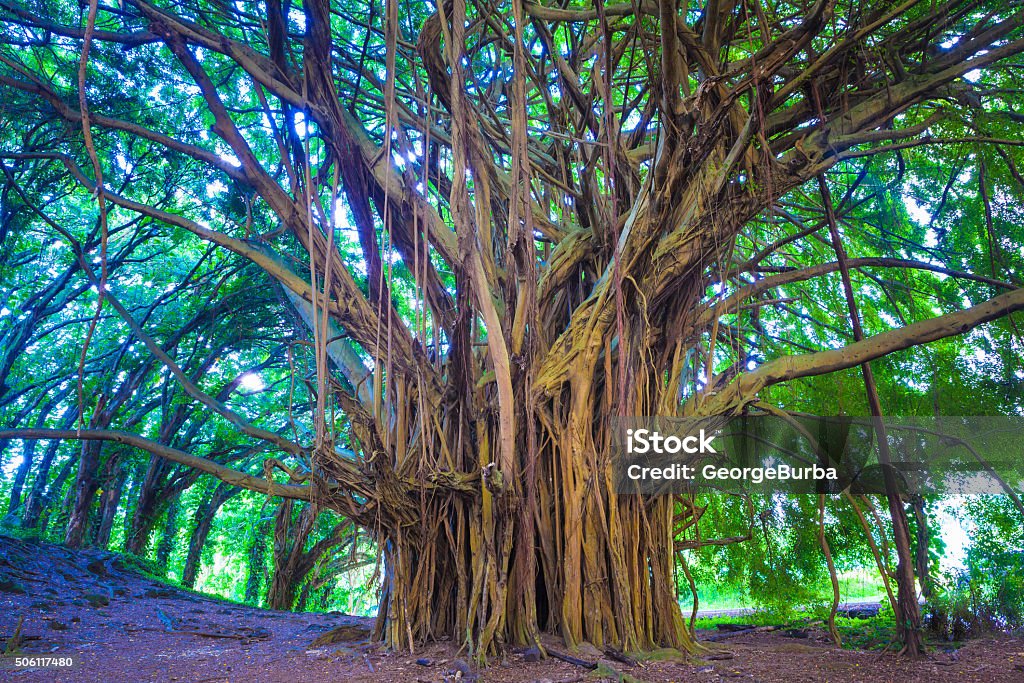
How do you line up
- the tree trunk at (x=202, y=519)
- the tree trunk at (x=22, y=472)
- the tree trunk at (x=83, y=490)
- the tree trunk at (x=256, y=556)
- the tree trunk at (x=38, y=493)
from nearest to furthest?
the tree trunk at (x=83, y=490)
the tree trunk at (x=38, y=493)
the tree trunk at (x=22, y=472)
the tree trunk at (x=202, y=519)
the tree trunk at (x=256, y=556)

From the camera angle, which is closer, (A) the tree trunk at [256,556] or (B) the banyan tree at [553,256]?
(B) the banyan tree at [553,256]

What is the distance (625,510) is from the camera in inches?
132

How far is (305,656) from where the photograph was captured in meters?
3.22

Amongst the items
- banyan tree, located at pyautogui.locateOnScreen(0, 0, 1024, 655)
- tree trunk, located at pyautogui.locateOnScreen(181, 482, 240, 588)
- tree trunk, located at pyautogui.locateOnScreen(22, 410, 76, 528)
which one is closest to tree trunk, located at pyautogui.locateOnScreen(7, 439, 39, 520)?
tree trunk, located at pyautogui.locateOnScreen(22, 410, 76, 528)

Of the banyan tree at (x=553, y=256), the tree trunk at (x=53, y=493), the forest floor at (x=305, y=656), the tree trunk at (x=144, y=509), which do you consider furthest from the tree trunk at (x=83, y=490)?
the banyan tree at (x=553, y=256)

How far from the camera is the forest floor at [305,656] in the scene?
104 inches

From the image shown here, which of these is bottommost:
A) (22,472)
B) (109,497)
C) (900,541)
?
(900,541)

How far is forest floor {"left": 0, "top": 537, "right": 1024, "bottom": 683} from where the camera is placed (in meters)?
2.65

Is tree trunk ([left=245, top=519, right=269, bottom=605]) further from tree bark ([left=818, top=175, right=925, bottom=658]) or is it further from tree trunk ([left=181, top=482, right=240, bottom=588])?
tree bark ([left=818, top=175, right=925, bottom=658])

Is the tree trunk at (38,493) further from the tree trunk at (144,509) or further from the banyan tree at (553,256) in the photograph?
the banyan tree at (553,256)

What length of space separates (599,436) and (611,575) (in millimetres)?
670

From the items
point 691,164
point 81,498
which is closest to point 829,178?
point 691,164

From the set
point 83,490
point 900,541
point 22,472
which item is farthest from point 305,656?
point 22,472

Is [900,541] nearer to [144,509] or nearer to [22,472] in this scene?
[144,509]
